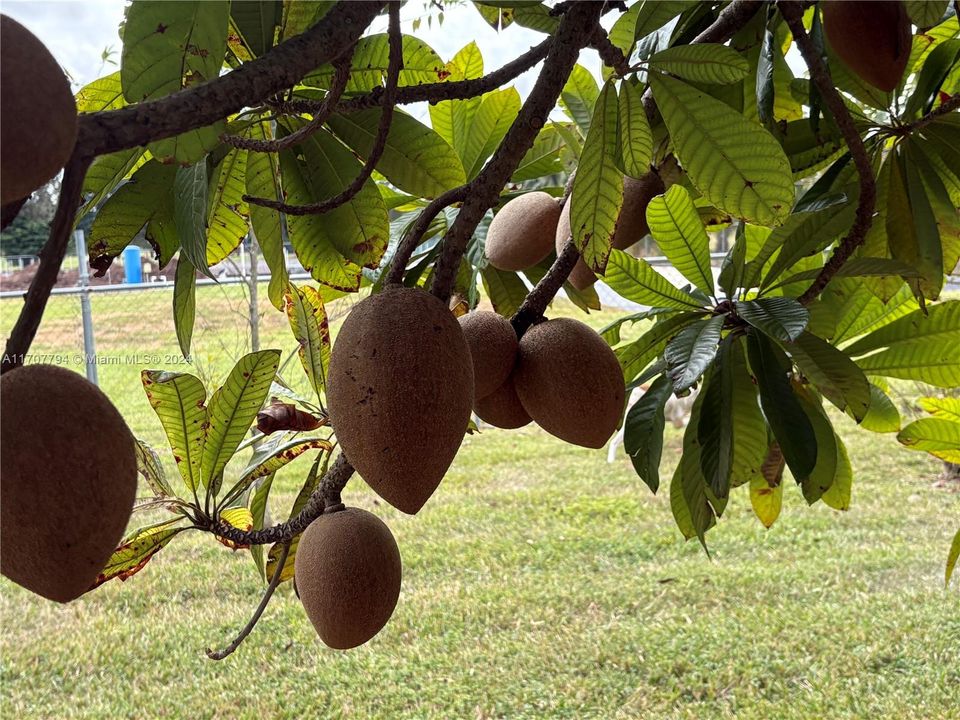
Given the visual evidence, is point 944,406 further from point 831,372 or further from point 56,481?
point 56,481

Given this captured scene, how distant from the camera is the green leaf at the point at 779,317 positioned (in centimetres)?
70

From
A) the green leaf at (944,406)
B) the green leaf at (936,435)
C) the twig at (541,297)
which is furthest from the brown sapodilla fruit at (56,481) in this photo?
the green leaf at (944,406)

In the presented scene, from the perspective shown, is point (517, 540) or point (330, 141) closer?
point (330, 141)

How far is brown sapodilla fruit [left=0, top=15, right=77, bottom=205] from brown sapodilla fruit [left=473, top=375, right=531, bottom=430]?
0.38m

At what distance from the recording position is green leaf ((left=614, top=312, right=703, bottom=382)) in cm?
94

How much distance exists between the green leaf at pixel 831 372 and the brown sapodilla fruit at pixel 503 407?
0.91 feet

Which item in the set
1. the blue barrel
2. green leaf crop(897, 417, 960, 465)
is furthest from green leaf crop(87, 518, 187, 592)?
the blue barrel

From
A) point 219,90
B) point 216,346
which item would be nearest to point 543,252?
point 219,90

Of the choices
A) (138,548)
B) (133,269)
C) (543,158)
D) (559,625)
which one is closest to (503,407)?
(138,548)

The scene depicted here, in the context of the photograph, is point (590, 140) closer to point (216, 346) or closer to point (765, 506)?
point (765, 506)

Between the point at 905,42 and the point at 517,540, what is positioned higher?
the point at 905,42

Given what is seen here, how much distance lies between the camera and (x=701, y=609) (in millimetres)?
2566

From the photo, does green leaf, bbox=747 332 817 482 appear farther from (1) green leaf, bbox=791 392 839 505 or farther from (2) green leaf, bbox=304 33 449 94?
(2) green leaf, bbox=304 33 449 94

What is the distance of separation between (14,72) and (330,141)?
1.33 feet
